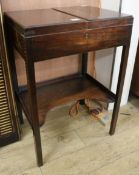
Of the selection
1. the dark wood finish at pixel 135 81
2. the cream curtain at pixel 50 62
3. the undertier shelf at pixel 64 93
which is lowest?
the dark wood finish at pixel 135 81

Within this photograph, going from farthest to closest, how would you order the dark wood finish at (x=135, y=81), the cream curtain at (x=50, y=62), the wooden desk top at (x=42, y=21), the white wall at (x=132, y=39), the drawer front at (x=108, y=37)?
the dark wood finish at (x=135, y=81), the white wall at (x=132, y=39), the cream curtain at (x=50, y=62), the drawer front at (x=108, y=37), the wooden desk top at (x=42, y=21)

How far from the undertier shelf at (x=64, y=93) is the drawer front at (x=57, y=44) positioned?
355 millimetres

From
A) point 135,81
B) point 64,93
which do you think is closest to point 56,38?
point 64,93

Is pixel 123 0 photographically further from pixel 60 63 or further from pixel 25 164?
pixel 25 164

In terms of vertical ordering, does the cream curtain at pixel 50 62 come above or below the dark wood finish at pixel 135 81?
above

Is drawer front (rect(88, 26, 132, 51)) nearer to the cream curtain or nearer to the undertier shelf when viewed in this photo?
the undertier shelf

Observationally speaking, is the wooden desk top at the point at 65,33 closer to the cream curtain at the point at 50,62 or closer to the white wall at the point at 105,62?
the cream curtain at the point at 50,62

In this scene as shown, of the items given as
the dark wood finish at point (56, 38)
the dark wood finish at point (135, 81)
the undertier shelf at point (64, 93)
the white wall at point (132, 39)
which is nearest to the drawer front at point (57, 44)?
the dark wood finish at point (56, 38)

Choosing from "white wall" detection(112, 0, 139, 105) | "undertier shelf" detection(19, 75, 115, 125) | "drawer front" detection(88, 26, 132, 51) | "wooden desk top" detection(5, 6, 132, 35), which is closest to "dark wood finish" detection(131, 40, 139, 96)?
"white wall" detection(112, 0, 139, 105)

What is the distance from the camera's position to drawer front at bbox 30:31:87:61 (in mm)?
851

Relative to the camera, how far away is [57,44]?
0.89 metres

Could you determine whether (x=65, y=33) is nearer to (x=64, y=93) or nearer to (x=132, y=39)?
(x=64, y=93)

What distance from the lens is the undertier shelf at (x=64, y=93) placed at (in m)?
1.18

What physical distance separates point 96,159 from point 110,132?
0.24 meters
